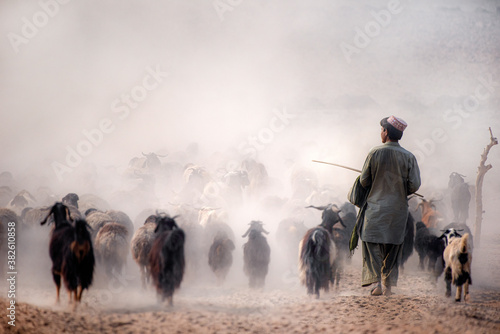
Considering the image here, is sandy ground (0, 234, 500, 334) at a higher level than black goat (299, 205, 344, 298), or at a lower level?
lower

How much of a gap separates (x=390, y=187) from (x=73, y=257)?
3.95 metres

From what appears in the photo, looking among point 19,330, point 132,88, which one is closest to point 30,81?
point 132,88

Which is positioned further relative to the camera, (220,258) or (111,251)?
(220,258)

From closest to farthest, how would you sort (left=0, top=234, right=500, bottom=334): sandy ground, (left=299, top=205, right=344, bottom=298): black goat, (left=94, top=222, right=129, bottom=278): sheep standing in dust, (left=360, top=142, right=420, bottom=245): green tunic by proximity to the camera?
(left=0, top=234, right=500, bottom=334): sandy ground < (left=360, top=142, right=420, bottom=245): green tunic < (left=299, top=205, right=344, bottom=298): black goat < (left=94, top=222, right=129, bottom=278): sheep standing in dust

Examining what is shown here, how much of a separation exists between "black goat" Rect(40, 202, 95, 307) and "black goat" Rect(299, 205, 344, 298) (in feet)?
9.86

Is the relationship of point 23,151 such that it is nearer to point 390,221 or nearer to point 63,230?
point 63,230

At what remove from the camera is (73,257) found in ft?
16.4

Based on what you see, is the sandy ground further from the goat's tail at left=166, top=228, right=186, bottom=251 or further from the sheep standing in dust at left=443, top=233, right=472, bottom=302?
the goat's tail at left=166, top=228, right=186, bottom=251

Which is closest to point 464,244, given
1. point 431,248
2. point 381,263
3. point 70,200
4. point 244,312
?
point 381,263

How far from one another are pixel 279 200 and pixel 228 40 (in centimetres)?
2722

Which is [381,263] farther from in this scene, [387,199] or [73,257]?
[73,257]

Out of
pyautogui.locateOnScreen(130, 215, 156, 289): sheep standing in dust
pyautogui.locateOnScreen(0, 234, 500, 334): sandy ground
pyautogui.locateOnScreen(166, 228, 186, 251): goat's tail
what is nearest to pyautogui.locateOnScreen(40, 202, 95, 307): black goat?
pyautogui.locateOnScreen(0, 234, 500, 334): sandy ground

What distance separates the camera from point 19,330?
408cm

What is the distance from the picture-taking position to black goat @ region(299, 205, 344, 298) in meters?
6.25
